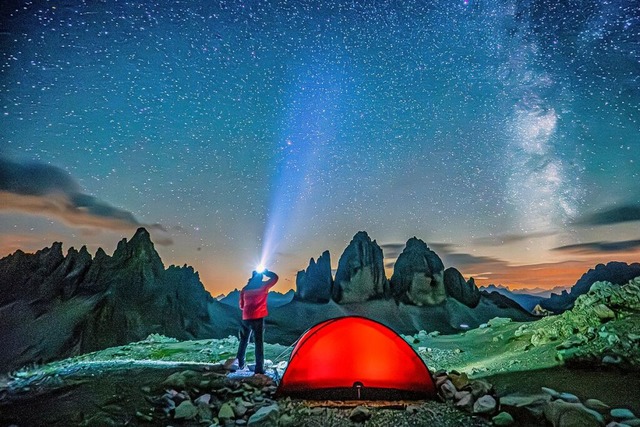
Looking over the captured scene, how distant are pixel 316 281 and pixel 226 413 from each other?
105563mm

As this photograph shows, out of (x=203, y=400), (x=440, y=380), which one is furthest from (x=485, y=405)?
(x=203, y=400)

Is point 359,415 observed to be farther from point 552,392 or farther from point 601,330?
point 601,330

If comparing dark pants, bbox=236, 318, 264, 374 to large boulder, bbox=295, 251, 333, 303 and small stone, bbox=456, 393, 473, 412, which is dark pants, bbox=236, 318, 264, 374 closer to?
small stone, bbox=456, 393, 473, 412

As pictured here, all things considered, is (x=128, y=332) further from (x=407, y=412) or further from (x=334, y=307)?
(x=407, y=412)

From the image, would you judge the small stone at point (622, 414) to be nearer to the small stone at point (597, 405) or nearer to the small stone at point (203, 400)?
the small stone at point (597, 405)

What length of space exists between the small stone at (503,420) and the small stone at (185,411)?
5.88 m

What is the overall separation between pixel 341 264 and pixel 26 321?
3266 inches

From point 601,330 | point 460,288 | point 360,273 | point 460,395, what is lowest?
point 460,395

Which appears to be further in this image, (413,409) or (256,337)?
(256,337)

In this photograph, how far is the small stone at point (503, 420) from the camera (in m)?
6.54

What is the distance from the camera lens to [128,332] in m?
77.8

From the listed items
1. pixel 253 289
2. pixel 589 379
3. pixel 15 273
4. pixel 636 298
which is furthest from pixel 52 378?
pixel 15 273

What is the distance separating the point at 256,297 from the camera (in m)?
10.4

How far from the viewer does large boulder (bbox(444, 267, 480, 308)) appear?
104125mm
